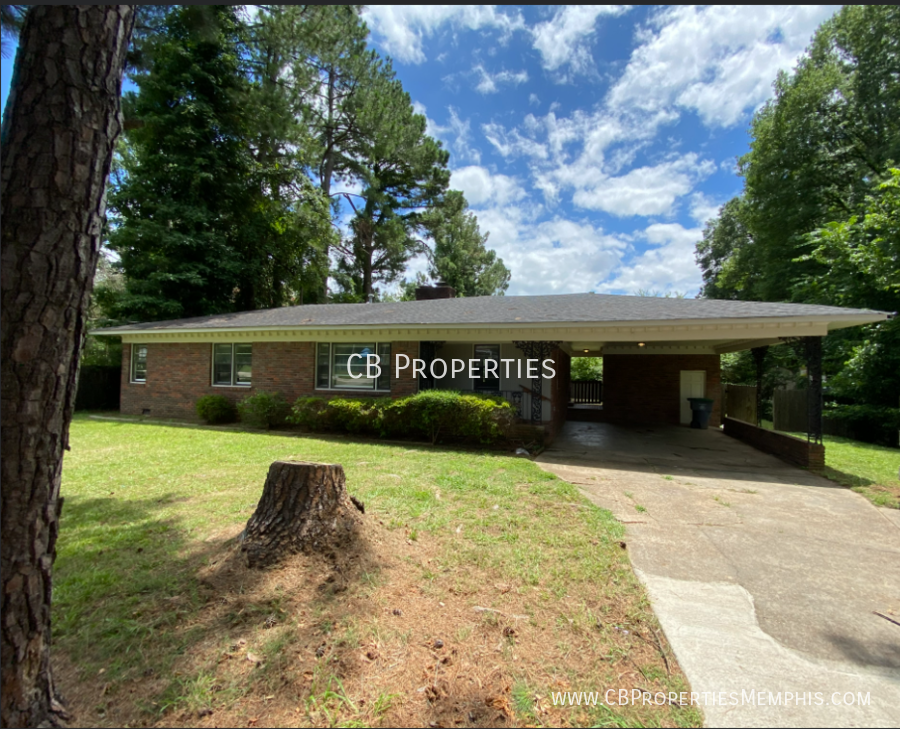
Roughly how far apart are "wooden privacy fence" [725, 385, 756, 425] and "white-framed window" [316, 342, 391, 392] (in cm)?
1287

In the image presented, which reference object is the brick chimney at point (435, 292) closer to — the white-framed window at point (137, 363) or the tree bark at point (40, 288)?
the white-framed window at point (137, 363)

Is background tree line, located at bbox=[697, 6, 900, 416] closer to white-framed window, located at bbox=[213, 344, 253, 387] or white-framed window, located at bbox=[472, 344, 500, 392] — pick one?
white-framed window, located at bbox=[472, 344, 500, 392]

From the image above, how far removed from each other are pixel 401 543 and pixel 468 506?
135cm

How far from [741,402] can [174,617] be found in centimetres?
1746

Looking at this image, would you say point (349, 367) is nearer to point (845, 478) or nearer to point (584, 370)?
point (845, 478)

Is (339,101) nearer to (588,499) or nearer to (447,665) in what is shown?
(588,499)

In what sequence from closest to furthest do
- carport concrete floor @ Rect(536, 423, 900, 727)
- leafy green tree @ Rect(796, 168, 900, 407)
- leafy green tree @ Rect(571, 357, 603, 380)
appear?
1. carport concrete floor @ Rect(536, 423, 900, 727)
2. leafy green tree @ Rect(796, 168, 900, 407)
3. leafy green tree @ Rect(571, 357, 603, 380)

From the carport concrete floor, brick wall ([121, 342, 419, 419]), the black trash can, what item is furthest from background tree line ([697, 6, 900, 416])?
brick wall ([121, 342, 419, 419])

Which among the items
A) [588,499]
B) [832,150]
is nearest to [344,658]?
[588,499]

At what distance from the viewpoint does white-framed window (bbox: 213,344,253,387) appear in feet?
41.7

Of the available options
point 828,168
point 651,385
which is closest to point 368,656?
point 651,385

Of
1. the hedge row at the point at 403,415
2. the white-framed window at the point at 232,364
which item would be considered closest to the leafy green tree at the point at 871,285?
the hedge row at the point at 403,415

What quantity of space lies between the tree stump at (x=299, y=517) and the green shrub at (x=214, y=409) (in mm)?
10116

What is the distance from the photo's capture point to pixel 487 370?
1228 cm
